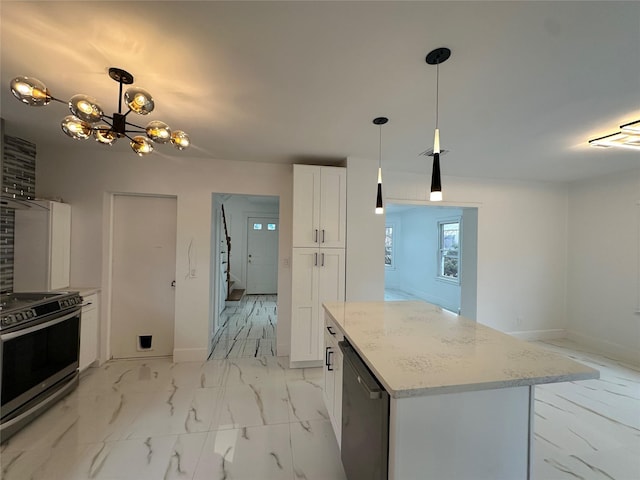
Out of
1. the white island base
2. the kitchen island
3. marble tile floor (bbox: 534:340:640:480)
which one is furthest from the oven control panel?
marble tile floor (bbox: 534:340:640:480)

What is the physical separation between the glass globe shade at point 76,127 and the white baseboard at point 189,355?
2.64 meters

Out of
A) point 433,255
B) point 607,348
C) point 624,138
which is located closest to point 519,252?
point 607,348

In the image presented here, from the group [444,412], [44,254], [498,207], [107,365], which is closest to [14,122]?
[44,254]

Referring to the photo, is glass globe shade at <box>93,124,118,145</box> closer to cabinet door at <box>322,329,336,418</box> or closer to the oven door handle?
the oven door handle

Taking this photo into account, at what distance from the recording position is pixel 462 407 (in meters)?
1.02

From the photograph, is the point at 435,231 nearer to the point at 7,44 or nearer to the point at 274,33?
the point at 274,33

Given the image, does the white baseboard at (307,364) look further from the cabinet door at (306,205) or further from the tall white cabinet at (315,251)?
the cabinet door at (306,205)

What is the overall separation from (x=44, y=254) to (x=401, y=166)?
4256mm

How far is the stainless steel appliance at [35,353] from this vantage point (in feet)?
5.97

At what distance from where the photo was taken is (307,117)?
215 centimetres

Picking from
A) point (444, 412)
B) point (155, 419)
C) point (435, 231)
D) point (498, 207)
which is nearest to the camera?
point (444, 412)

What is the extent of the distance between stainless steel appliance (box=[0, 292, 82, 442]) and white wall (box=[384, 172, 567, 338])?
4.73 m

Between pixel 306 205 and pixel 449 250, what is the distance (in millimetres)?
4479

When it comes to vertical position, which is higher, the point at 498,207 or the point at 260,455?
the point at 498,207
